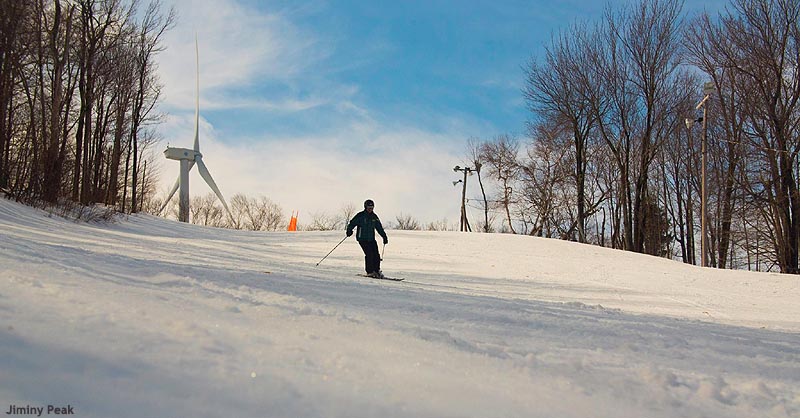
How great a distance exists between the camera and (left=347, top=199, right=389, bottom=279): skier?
10.9m

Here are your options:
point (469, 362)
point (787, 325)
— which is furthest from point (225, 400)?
point (787, 325)

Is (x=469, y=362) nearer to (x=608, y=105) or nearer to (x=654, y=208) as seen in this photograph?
(x=608, y=105)

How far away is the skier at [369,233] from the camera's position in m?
10.9

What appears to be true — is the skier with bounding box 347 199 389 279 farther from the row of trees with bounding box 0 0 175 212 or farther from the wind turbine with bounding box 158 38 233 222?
the wind turbine with bounding box 158 38 233 222

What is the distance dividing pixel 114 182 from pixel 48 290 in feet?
82.2

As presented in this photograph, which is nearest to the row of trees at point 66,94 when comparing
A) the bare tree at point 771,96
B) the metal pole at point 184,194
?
the metal pole at point 184,194

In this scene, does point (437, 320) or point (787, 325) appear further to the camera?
point (787, 325)

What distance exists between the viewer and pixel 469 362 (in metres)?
3.20

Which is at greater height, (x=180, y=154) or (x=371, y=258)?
(x=180, y=154)

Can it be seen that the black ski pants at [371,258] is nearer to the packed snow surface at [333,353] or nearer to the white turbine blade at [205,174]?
the packed snow surface at [333,353]

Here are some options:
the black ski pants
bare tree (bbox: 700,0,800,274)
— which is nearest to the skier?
the black ski pants

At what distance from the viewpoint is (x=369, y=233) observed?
11086 millimetres

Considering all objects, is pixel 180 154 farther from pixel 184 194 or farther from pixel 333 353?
pixel 333 353

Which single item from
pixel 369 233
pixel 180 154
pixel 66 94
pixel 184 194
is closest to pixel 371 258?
pixel 369 233
